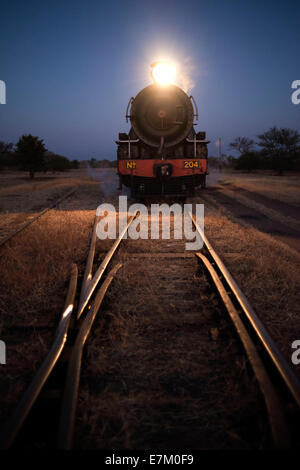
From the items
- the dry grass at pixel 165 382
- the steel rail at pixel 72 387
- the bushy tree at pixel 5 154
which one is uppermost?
the bushy tree at pixel 5 154

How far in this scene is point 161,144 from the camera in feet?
26.2

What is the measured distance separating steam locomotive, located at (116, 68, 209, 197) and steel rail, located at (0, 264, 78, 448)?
6.29 m

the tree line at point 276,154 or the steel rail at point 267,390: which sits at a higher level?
the tree line at point 276,154

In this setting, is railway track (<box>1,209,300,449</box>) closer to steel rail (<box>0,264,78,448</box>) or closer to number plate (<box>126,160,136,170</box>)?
steel rail (<box>0,264,78,448</box>)

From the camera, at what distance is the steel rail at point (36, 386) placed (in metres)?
1.19

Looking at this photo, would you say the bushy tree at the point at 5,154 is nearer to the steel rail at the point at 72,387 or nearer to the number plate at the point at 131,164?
the number plate at the point at 131,164

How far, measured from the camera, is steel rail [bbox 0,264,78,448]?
1186mm

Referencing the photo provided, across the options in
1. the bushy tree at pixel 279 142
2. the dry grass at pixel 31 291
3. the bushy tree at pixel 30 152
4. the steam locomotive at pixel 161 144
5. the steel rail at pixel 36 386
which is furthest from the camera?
the bushy tree at pixel 279 142

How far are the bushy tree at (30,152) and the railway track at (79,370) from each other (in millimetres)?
24973

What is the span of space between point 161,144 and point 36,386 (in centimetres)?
747

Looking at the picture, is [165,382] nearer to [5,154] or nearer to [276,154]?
[276,154]

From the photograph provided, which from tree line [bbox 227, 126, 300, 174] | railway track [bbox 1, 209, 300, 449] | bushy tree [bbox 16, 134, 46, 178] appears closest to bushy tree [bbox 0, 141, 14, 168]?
bushy tree [bbox 16, 134, 46, 178]

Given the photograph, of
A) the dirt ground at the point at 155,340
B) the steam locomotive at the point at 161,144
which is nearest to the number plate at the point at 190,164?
the steam locomotive at the point at 161,144

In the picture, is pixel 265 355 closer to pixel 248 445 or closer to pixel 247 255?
pixel 248 445
